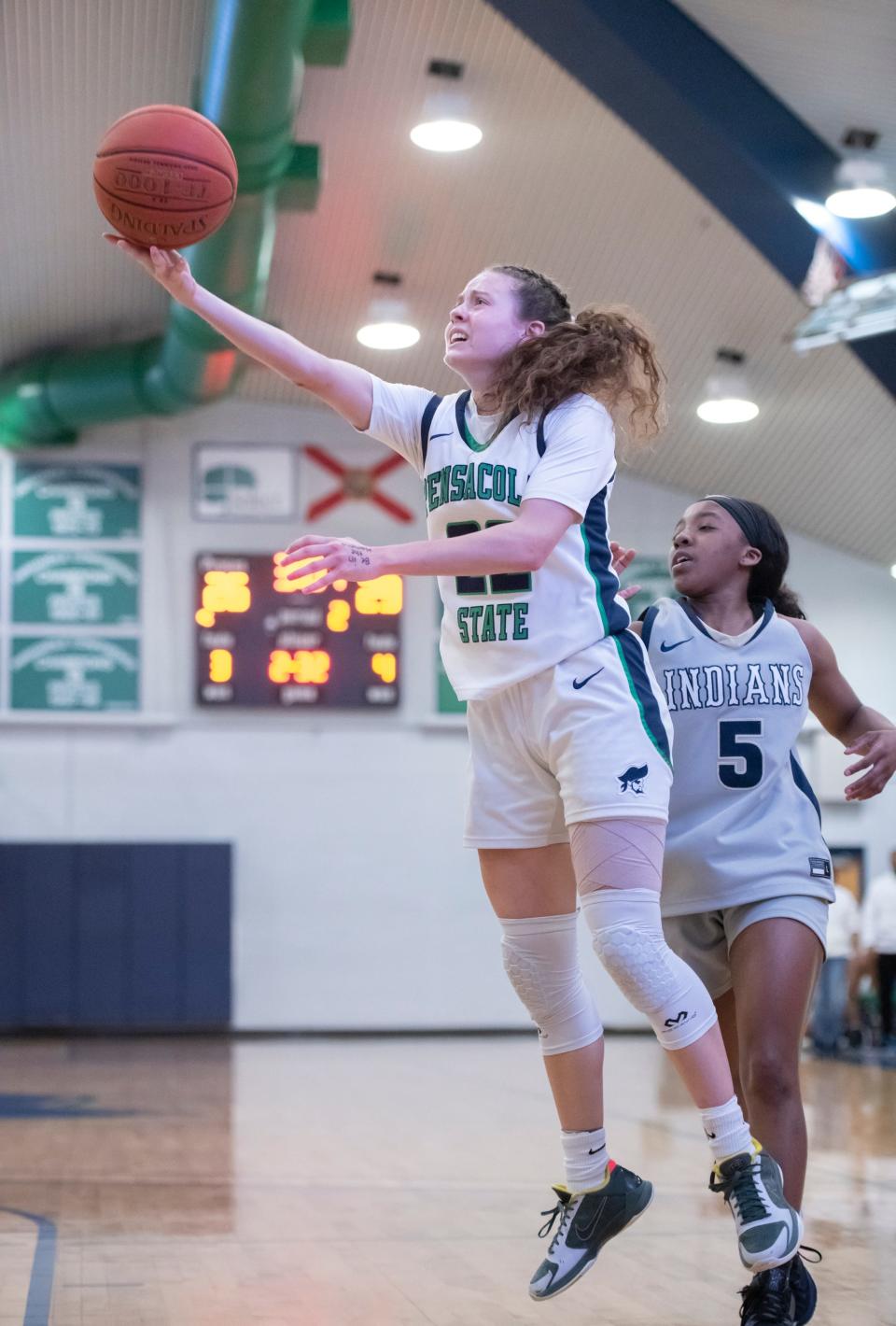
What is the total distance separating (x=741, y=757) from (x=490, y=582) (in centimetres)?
79

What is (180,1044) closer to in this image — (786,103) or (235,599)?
(235,599)

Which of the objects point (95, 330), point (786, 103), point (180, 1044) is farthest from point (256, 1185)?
point (95, 330)

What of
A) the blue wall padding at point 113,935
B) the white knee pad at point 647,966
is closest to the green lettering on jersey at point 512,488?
the white knee pad at point 647,966

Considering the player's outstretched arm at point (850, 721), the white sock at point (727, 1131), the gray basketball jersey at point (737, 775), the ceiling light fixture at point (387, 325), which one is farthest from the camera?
the ceiling light fixture at point (387, 325)

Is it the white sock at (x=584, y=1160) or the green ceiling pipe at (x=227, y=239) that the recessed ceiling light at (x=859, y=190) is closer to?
the green ceiling pipe at (x=227, y=239)

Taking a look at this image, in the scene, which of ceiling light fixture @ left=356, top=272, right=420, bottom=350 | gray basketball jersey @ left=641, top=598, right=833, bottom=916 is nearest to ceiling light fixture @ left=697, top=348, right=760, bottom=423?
ceiling light fixture @ left=356, top=272, right=420, bottom=350

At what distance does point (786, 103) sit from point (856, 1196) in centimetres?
545

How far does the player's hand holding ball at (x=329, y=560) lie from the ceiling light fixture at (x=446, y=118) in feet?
20.7

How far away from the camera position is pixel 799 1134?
3184 mm

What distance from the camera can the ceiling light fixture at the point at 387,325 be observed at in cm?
1130

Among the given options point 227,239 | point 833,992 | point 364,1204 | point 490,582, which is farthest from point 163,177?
point 833,992

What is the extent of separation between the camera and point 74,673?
1364 cm

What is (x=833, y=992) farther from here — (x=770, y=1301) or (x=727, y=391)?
(x=770, y=1301)

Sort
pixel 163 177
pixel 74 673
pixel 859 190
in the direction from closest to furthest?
pixel 163 177 → pixel 859 190 → pixel 74 673
